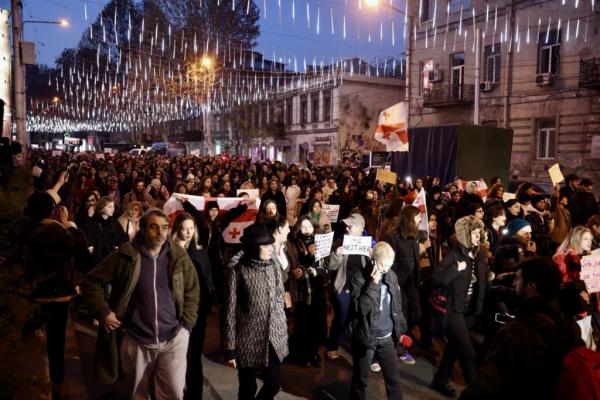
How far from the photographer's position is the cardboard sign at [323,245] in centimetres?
594

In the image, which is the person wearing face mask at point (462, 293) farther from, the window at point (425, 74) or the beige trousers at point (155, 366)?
the window at point (425, 74)

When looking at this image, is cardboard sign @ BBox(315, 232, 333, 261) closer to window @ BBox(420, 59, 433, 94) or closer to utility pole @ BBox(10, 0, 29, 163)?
utility pole @ BBox(10, 0, 29, 163)

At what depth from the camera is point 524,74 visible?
81.9 ft

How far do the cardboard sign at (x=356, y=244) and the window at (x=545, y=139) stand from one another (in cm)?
2147

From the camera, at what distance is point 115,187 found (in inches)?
499

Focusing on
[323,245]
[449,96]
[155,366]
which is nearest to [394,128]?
→ [323,245]

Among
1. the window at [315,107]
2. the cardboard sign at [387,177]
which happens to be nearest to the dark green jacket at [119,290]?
Answer: the cardboard sign at [387,177]

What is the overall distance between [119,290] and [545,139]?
80.7 feet

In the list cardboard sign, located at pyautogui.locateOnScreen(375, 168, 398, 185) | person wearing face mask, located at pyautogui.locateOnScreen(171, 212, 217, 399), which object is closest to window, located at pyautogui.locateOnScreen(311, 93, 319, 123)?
cardboard sign, located at pyautogui.locateOnScreen(375, 168, 398, 185)

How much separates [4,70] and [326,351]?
1928 centimetres

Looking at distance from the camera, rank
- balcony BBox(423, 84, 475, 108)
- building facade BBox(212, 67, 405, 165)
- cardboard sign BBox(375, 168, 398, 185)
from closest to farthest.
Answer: cardboard sign BBox(375, 168, 398, 185), balcony BBox(423, 84, 475, 108), building facade BBox(212, 67, 405, 165)

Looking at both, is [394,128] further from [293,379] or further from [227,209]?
[293,379]

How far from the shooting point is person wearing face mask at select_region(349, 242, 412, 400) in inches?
173

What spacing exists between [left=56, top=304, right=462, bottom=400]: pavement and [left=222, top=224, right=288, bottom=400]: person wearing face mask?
904 millimetres
